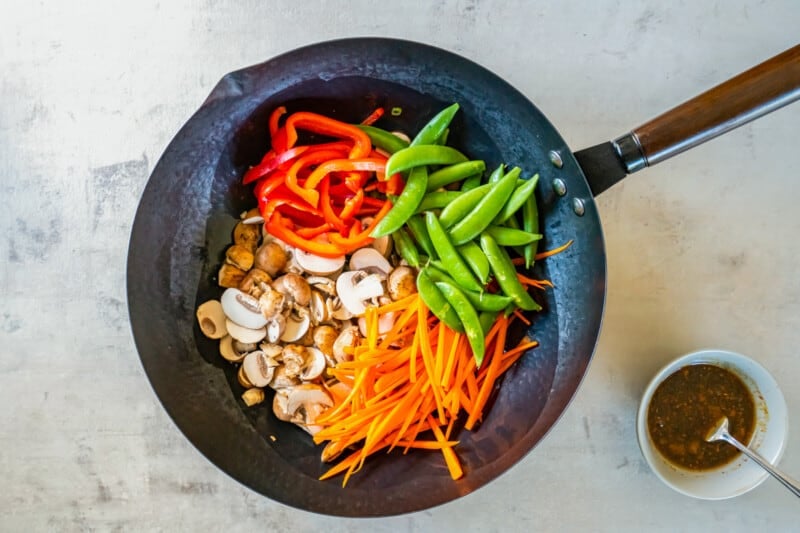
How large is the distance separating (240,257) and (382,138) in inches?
18.8

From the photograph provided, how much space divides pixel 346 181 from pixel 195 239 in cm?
42

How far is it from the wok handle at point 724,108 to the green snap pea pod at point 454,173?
0.39m

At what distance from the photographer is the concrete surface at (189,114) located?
1893 millimetres

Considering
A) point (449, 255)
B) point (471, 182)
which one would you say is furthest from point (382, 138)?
point (449, 255)

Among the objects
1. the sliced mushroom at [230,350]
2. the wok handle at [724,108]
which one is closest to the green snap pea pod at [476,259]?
the wok handle at [724,108]

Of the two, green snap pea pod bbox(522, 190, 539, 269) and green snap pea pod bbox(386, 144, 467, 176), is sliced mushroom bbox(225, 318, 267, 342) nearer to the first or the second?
green snap pea pod bbox(386, 144, 467, 176)

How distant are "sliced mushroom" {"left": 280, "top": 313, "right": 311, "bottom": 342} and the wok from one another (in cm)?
18

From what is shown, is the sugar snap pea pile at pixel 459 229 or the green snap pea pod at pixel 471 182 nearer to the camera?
the sugar snap pea pile at pixel 459 229

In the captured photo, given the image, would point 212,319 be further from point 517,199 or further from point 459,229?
point 517,199

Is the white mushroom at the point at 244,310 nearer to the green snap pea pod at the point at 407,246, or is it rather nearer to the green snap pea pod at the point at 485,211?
the green snap pea pod at the point at 407,246

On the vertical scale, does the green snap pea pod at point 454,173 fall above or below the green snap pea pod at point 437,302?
above

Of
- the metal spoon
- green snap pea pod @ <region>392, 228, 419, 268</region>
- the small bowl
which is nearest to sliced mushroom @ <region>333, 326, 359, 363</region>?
green snap pea pod @ <region>392, 228, 419, 268</region>

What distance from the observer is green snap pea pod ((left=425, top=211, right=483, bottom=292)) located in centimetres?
162

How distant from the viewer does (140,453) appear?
190 centimetres
